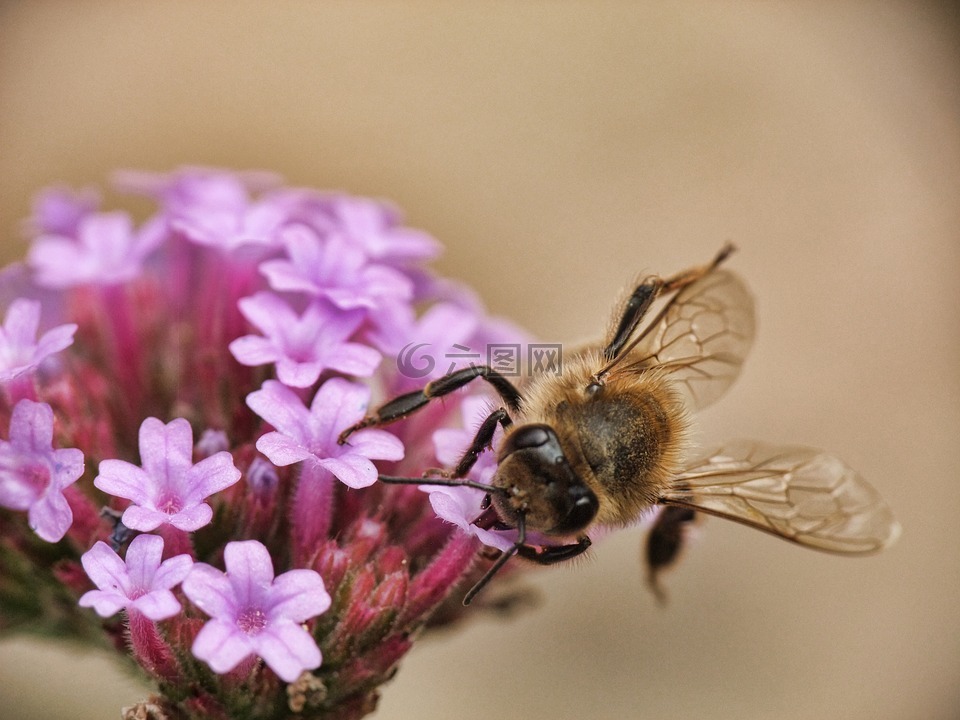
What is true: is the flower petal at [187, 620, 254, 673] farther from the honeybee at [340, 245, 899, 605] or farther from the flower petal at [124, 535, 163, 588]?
the honeybee at [340, 245, 899, 605]

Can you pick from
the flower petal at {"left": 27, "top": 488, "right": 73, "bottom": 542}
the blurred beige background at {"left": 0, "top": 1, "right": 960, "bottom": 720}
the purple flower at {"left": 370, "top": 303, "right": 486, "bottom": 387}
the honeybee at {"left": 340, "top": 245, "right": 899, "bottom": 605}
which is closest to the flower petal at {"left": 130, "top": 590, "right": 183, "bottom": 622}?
the flower petal at {"left": 27, "top": 488, "right": 73, "bottom": 542}

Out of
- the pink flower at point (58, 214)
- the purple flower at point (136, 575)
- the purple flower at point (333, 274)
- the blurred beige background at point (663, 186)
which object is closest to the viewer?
the purple flower at point (136, 575)

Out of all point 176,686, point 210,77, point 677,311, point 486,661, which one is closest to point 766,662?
point 486,661

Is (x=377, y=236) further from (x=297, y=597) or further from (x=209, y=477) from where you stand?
(x=297, y=597)

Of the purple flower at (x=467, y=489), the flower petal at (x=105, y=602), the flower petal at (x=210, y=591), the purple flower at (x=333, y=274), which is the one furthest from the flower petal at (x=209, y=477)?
the purple flower at (x=333, y=274)

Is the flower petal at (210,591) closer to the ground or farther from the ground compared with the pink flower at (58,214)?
closer to the ground

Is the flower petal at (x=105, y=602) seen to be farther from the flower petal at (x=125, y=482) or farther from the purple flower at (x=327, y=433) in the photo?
the purple flower at (x=327, y=433)

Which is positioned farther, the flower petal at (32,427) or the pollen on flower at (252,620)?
the flower petal at (32,427)
